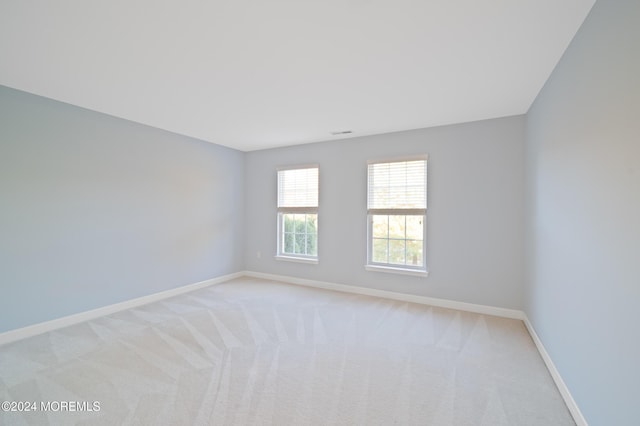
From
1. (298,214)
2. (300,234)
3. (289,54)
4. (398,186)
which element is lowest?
(300,234)

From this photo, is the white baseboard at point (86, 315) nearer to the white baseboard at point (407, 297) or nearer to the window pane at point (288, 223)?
the white baseboard at point (407, 297)

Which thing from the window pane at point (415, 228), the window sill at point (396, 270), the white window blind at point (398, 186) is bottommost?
the window sill at point (396, 270)

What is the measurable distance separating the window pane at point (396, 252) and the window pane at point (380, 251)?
0.21ft

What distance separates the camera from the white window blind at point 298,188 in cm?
490

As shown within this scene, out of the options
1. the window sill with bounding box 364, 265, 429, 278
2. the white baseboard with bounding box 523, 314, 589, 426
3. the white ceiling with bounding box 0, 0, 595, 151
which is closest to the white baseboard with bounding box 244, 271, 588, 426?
the white baseboard with bounding box 523, 314, 589, 426

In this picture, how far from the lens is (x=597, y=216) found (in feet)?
5.15

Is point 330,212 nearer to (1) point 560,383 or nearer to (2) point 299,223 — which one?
(2) point 299,223

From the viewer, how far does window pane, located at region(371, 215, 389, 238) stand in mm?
4277

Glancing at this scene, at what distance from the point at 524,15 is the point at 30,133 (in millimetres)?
4537

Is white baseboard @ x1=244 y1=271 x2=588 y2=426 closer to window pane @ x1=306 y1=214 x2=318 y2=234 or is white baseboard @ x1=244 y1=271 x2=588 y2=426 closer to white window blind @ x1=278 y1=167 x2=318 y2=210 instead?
window pane @ x1=306 y1=214 x2=318 y2=234

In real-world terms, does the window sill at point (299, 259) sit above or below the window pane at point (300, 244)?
below

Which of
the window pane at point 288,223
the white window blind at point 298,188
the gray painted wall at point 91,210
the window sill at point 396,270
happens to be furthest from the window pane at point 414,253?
the gray painted wall at point 91,210

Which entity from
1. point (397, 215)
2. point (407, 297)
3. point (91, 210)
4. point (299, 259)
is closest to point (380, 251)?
point (397, 215)

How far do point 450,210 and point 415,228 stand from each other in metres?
0.55
